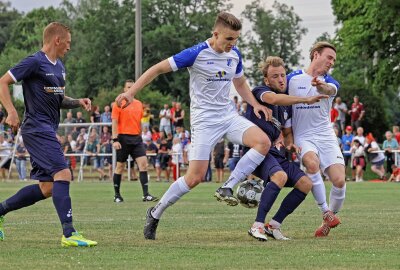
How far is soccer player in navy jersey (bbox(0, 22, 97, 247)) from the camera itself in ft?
33.3

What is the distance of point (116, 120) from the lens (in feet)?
65.8

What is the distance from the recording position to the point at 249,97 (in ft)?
36.3

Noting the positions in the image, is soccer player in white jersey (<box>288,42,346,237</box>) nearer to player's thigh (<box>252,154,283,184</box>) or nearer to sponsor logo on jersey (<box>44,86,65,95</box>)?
player's thigh (<box>252,154,283,184</box>)

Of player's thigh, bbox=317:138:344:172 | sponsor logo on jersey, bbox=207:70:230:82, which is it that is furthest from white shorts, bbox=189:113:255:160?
player's thigh, bbox=317:138:344:172

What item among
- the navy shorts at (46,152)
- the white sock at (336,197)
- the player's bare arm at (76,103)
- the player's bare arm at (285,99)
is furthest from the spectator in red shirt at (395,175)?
the navy shorts at (46,152)

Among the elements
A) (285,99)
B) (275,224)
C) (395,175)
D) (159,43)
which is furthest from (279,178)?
(159,43)

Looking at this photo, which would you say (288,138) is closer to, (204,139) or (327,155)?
(327,155)

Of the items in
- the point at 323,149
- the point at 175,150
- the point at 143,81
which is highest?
→ the point at 143,81

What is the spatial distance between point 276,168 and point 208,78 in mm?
1234

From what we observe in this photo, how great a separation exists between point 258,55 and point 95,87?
638 inches

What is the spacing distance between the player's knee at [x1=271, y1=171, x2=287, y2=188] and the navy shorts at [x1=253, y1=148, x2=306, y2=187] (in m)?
0.04

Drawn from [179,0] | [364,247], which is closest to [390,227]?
[364,247]

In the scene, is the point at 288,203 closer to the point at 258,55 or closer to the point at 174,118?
the point at 174,118

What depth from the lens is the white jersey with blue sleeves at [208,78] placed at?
Answer: 1077 centimetres
